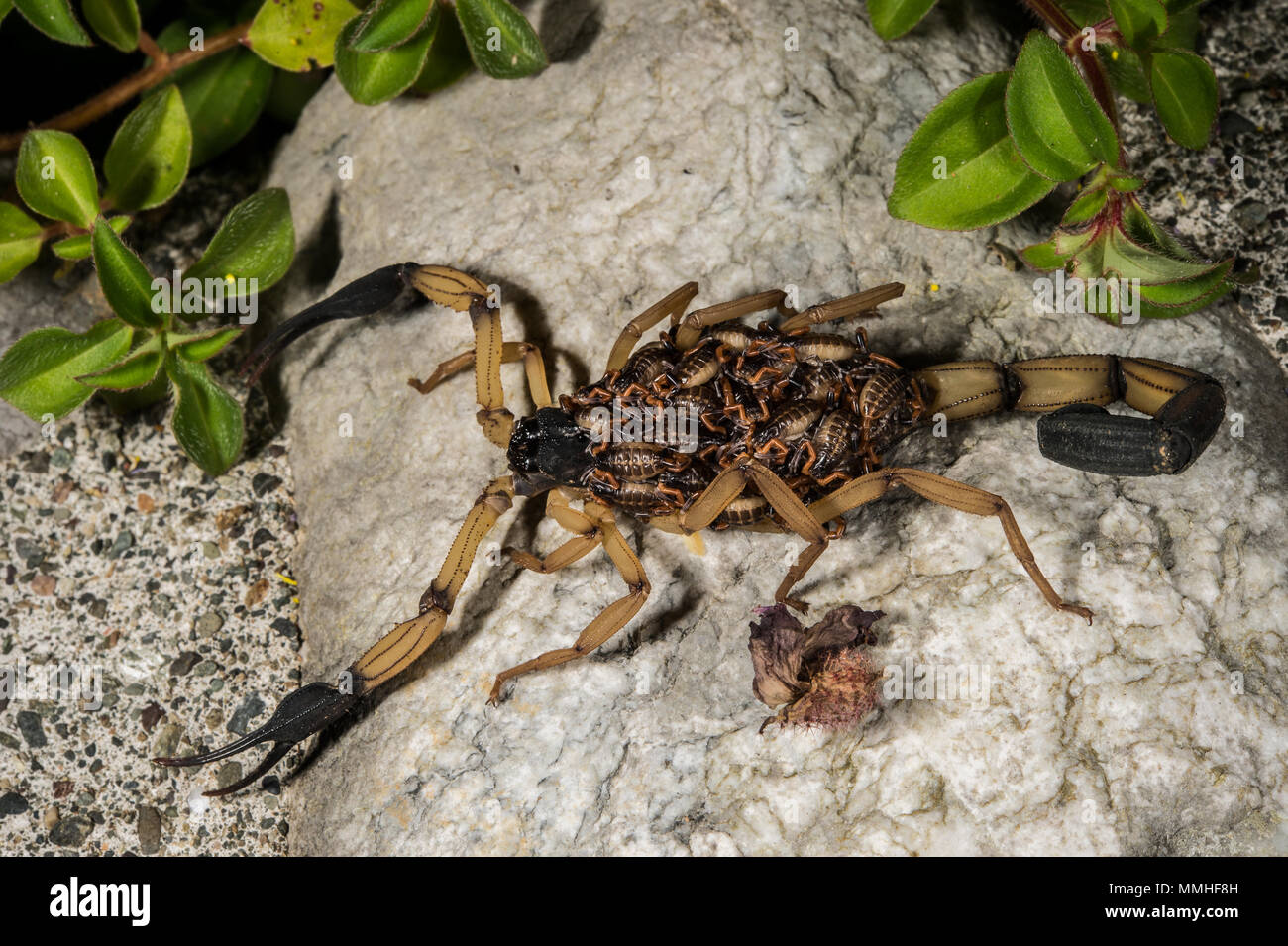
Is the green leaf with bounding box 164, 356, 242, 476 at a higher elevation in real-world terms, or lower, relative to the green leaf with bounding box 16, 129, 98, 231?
lower

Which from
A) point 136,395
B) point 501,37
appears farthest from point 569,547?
point 136,395

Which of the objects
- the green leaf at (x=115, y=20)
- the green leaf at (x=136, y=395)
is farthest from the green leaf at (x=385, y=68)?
the green leaf at (x=136, y=395)

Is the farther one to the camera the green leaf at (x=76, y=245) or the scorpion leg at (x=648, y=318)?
the green leaf at (x=76, y=245)

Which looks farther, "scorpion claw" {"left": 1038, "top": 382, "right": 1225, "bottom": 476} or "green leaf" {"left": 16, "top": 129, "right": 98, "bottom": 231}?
"green leaf" {"left": 16, "top": 129, "right": 98, "bottom": 231}

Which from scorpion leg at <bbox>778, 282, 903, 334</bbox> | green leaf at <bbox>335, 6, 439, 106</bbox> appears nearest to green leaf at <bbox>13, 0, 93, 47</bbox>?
green leaf at <bbox>335, 6, 439, 106</bbox>

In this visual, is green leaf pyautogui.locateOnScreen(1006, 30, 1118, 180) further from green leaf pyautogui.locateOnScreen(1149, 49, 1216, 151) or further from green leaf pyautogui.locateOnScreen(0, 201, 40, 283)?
green leaf pyautogui.locateOnScreen(0, 201, 40, 283)

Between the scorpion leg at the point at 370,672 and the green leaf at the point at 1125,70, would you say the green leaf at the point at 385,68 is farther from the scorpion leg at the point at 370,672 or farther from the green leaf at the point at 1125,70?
the green leaf at the point at 1125,70

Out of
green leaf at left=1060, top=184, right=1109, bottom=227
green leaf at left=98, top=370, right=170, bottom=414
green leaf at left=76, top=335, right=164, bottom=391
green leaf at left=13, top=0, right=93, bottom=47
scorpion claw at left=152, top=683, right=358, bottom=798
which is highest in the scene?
green leaf at left=13, top=0, right=93, bottom=47
